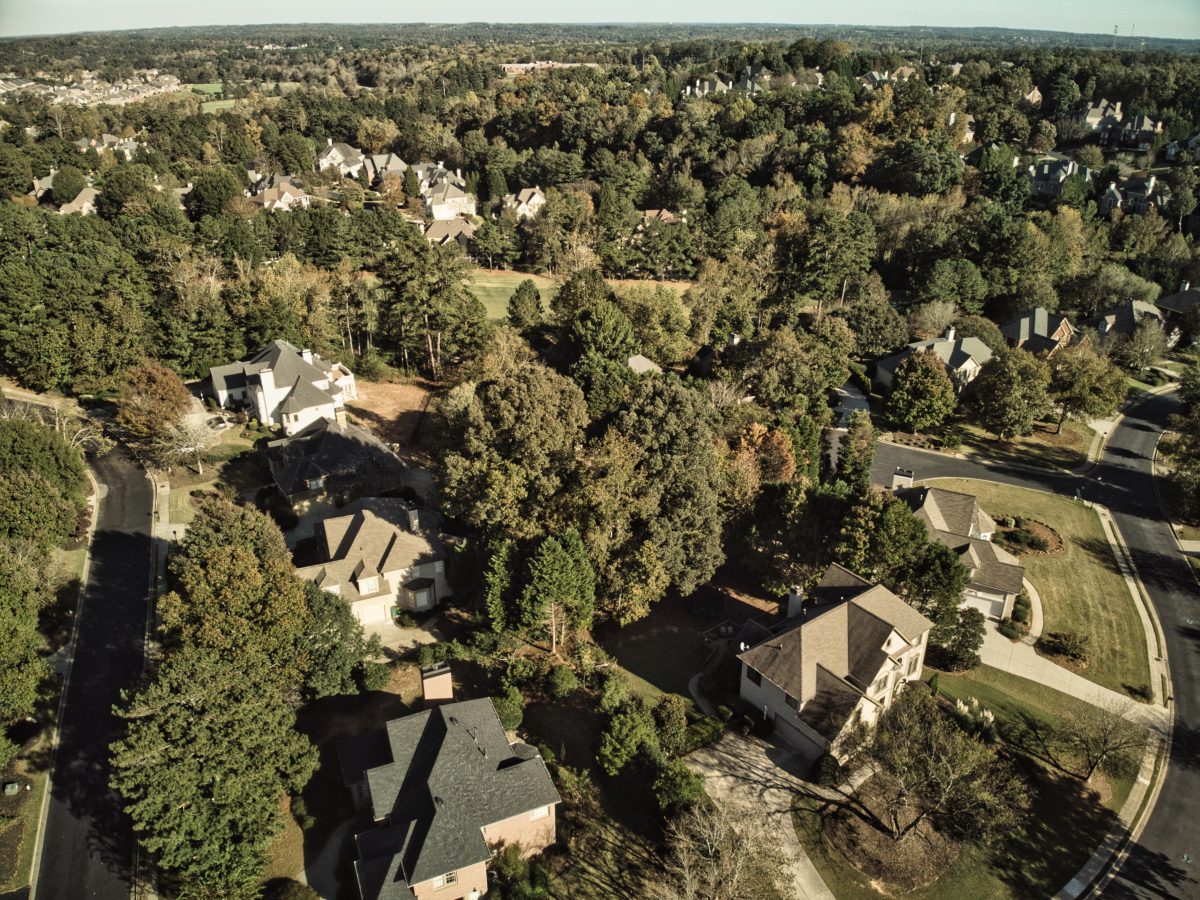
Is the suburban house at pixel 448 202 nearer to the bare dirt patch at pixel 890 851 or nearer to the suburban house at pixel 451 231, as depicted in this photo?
the suburban house at pixel 451 231

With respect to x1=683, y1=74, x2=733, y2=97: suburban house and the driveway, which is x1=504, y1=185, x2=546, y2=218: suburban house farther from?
the driveway

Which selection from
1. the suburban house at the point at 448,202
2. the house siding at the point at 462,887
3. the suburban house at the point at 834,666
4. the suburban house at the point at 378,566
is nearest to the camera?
the house siding at the point at 462,887

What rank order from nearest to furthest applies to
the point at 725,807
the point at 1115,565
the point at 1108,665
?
the point at 725,807, the point at 1108,665, the point at 1115,565

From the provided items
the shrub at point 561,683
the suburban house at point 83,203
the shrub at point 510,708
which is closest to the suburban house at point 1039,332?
the shrub at point 561,683

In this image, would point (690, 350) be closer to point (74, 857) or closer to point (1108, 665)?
point (1108, 665)

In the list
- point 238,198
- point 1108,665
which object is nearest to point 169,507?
point 1108,665

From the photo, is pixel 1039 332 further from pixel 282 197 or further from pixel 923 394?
pixel 282 197
